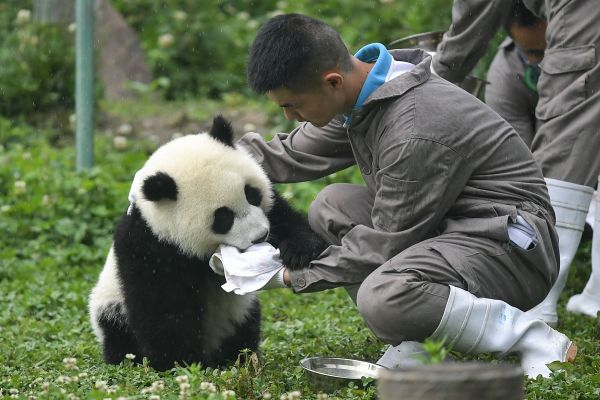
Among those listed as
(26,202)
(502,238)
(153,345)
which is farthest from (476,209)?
(26,202)

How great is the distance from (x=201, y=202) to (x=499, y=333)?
1305mm

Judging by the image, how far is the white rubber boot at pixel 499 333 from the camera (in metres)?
3.54

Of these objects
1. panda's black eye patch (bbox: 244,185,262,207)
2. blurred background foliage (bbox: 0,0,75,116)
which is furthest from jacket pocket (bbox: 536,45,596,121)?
blurred background foliage (bbox: 0,0,75,116)

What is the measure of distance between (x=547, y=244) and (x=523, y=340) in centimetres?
40

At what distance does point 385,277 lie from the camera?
11.7 ft

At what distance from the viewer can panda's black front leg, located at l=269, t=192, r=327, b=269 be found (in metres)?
3.82

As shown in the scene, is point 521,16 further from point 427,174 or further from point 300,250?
point 300,250

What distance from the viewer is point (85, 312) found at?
5.48 m

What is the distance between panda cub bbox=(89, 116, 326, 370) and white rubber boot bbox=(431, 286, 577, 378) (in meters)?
0.64

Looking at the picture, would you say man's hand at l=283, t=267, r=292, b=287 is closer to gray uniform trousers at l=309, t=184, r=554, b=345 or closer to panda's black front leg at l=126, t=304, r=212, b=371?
gray uniform trousers at l=309, t=184, r=554, b=345

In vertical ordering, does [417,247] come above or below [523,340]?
above

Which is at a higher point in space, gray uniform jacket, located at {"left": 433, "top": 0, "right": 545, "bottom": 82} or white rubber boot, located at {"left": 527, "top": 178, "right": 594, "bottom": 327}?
gray uniform jacket, located at {"left": 433, "top": 0, "right": 545, "bottom": 82}

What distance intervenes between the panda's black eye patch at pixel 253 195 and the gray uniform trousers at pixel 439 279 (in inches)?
27.3

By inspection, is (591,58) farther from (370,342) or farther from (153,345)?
(153,345)
